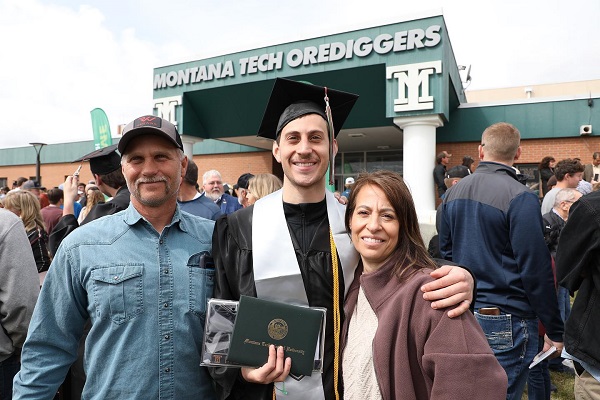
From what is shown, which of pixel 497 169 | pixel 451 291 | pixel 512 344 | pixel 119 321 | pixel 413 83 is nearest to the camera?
pixel 451 291

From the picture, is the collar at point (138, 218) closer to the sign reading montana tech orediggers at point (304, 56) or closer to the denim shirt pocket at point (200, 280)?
the denim shirt pocket at point (200, 280)

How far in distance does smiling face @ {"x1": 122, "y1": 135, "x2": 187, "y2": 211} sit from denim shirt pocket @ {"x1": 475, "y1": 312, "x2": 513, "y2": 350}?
221 centimetres

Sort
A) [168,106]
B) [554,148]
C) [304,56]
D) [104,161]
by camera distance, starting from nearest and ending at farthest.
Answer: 1. [104,161]
2. [304,56]
3. [554,148]
4. [168,106]

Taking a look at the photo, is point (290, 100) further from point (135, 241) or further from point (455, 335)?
point (455, 335)

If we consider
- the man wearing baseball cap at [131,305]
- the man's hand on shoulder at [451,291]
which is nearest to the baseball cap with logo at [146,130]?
the man wearing baseball cap at [131,305]

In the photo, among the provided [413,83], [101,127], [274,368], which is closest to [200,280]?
[274,368]

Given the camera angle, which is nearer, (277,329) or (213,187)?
(277,329)

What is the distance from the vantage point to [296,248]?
1.82 meters

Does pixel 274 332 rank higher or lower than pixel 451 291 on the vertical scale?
lower

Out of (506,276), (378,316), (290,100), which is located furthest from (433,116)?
(378,316)

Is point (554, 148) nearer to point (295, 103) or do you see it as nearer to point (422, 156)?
point (422, 156)

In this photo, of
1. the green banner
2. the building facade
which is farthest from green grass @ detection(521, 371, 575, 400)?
the green banner

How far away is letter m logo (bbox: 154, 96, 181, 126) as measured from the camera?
1298cm

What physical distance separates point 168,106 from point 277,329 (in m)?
12.9
